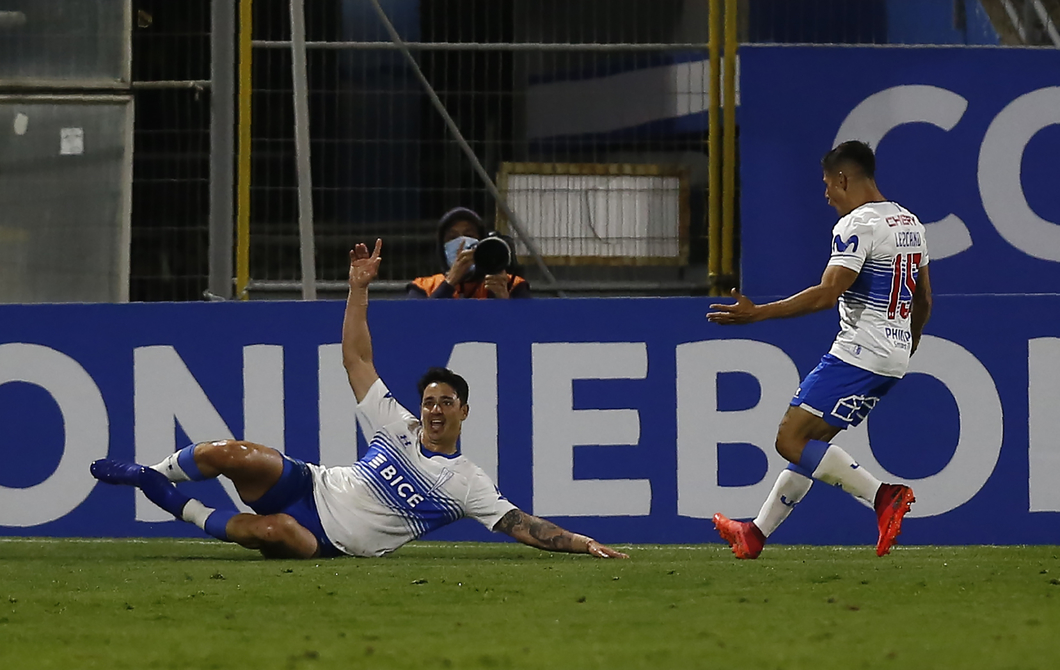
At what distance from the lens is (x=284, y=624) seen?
14.6 feet

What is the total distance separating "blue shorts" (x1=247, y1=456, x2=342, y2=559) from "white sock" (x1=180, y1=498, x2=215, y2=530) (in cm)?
29

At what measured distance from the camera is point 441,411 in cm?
653

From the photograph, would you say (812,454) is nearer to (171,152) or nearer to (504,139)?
(504,139)

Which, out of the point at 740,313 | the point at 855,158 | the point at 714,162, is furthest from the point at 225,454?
the point at 714,162

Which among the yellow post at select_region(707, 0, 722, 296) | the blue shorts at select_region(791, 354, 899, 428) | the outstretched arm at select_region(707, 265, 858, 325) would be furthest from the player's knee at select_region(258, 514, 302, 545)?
the yellow post at select_region(707, 0, 722, 296)

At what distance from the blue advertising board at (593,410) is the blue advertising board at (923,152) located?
429mm

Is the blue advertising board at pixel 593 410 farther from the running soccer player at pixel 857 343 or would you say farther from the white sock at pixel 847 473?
the white sock at pixel 847 473

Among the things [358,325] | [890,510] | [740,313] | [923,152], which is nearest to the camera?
[740,313]

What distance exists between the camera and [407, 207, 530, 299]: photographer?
25.8 feet

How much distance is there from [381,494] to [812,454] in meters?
1.76

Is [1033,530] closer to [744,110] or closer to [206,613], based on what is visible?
[744,110]

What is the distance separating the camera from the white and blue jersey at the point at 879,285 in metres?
6.18

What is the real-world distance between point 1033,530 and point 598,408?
2.19 m

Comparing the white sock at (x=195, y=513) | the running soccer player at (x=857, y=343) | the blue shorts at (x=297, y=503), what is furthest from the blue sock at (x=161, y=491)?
the running soccer player at (x=857, y=343)
